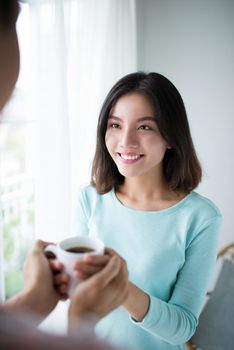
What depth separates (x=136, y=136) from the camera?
1.00 m

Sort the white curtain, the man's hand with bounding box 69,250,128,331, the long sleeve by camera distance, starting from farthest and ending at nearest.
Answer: the white curtain < the long sleeve < the man's hand with bounding box 69,250,128,331

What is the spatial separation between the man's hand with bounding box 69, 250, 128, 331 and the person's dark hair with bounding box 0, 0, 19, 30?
15.2 inches

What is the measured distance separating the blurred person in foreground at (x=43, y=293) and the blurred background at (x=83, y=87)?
0.05 metres

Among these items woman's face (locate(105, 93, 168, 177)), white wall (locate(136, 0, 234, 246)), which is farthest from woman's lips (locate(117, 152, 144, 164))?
white wall (locate(136, 0, 234, 246))

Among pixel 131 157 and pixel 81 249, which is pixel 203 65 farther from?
pixel 81 249

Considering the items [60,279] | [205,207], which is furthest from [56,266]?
[205,207]

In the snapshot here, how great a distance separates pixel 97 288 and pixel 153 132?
565 mm

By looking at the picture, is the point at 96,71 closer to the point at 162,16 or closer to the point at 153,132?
the point at 153,132

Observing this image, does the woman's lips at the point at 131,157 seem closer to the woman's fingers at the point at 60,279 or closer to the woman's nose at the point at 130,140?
the woman's nose at the point at 130,140

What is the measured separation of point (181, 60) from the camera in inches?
94.2

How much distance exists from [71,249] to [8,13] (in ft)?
1.66

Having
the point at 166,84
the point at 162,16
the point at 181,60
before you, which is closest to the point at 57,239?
the point at 166,84

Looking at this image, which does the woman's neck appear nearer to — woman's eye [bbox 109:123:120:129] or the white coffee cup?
woman's eye [bbox 109:123:120:129]

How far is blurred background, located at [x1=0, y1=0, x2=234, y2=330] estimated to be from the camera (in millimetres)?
1260
